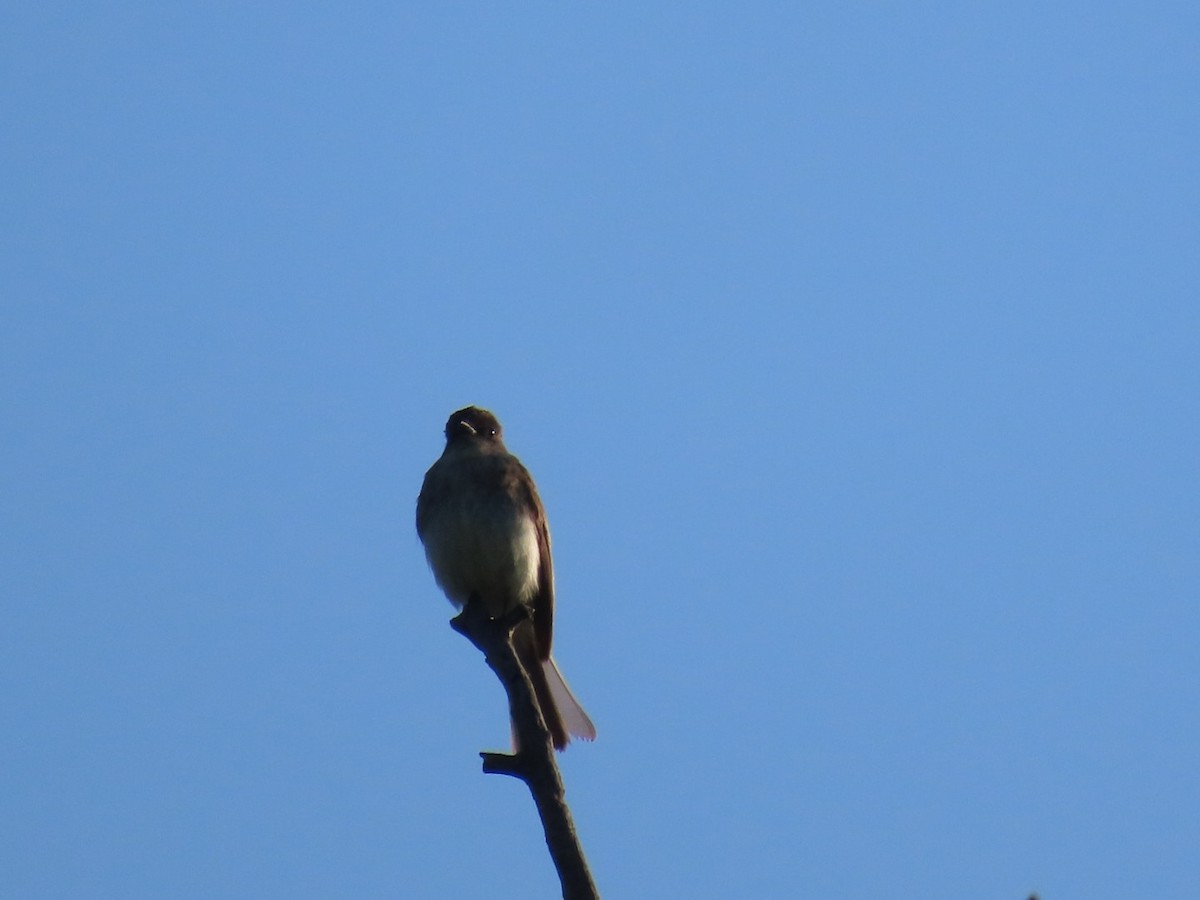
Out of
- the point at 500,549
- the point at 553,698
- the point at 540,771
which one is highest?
the point at 500,549

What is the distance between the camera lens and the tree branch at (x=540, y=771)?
5.57 m

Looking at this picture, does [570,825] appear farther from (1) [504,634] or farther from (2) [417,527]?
(2) [417,527]

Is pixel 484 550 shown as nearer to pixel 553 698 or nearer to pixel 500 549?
pixel 500 549

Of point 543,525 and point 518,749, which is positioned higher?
point 543,525

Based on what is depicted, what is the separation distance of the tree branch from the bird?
202 cm

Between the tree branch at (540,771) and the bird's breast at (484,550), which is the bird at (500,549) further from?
the tree branch at (540,771)

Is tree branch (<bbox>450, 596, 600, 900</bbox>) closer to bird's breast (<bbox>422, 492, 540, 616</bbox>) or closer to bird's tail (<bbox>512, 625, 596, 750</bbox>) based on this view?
bird's tail (<bbox>512, 625, 596, 750</bbox>)

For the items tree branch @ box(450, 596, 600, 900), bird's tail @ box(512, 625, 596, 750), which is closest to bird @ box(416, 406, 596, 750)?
bird's tail @ box(512, 625, 596, 750)

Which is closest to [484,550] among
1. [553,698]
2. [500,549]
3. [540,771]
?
[500,549]

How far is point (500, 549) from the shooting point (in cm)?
905

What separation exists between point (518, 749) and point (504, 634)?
3.98 ft

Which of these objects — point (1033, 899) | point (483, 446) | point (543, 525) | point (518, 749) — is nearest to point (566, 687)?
point (543, 525)

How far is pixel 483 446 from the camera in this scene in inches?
391

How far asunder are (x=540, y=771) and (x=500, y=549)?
3.21 m
